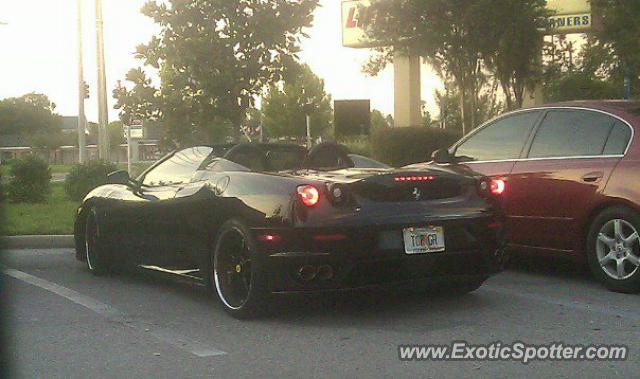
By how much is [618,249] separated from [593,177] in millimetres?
599

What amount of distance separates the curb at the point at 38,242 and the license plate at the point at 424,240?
5889 millimetres

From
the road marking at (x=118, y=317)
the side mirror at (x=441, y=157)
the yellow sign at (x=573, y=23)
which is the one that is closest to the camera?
the road marking at (x=118, y=317)

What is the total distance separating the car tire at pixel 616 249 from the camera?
6562mm

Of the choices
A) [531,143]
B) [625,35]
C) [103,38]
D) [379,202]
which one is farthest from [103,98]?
[379,202]

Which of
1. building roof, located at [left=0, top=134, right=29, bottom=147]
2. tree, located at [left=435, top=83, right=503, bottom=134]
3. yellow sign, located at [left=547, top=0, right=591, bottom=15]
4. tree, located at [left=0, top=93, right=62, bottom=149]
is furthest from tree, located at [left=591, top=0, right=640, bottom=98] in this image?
building roof, located at [left=0, top=134, right=29, bottom=147]

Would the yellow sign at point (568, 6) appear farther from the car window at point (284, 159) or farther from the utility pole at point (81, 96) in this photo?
the car window at point (284, 159)

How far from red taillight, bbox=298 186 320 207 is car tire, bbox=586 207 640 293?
2.50 metres

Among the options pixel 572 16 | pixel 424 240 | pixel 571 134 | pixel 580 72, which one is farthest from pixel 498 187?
pixel 572 16

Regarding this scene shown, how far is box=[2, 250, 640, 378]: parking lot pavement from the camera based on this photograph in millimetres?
4684

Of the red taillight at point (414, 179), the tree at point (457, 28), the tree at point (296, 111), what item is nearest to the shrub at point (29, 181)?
the tree at point (457, 28)

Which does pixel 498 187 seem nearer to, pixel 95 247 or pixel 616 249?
pixel 616 249

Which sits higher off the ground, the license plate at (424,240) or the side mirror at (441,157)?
the side mirror at (441,157)

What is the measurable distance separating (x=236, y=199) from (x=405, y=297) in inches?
62.3

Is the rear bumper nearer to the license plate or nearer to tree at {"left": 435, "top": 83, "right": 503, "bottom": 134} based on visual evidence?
the license plate
